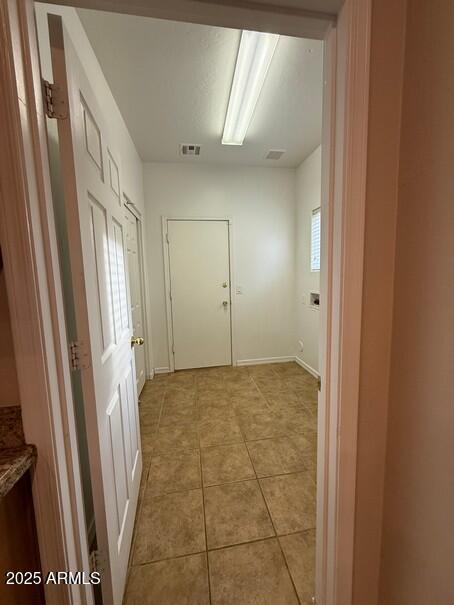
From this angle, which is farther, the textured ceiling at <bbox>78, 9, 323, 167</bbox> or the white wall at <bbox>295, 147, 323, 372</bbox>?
the white wall at <bbox>295, 147, 323, 372</bbox>

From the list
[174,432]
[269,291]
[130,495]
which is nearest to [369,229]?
[130,495]

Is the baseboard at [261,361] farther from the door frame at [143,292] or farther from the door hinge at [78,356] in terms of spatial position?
the door hinge at [78,356]

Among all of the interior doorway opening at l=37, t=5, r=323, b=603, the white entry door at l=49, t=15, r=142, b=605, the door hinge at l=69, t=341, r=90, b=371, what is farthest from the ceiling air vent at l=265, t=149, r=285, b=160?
the door hinge at l=69, t=341, r=90, b=371

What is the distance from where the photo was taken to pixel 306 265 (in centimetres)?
334

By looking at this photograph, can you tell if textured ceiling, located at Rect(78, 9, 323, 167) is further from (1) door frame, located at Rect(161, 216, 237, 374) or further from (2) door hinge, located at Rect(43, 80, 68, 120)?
(2) door hinge, located at Rect(43, 80, 68, 120)

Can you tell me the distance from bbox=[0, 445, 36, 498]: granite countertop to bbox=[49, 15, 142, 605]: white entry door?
0.21m

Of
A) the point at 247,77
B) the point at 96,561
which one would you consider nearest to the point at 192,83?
the point at 247,77

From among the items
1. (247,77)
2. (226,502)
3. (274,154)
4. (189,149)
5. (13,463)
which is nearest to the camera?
(13,463)

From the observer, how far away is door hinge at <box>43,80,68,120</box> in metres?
0.71

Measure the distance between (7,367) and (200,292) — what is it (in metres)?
2.81

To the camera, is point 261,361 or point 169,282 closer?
point 169,282

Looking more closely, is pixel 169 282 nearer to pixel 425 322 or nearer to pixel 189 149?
pixel 189 149

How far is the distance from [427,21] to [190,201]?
2.88 meters

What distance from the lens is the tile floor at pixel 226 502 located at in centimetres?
110
